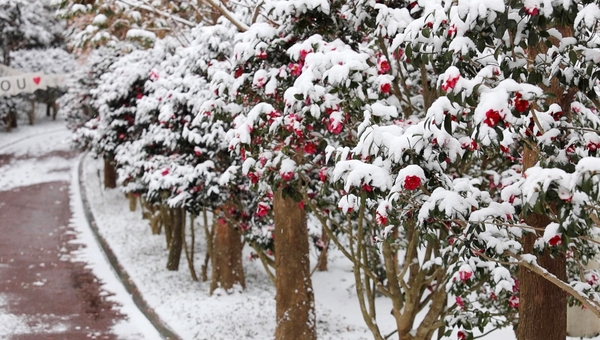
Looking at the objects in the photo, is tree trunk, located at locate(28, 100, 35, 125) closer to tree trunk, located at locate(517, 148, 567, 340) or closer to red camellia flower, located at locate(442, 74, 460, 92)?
tree trunk, located at locate(517, 148, 567, 340)

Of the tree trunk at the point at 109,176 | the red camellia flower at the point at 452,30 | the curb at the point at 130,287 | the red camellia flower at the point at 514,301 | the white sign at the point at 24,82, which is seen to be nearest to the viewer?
the red camellia flower at the point at 452,30

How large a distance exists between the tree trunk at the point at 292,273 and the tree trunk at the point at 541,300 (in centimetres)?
387

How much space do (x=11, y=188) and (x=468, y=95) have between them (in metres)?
25.0

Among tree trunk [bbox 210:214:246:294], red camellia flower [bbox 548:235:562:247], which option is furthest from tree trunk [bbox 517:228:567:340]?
tree trunk [bbox 210:214:246:294]

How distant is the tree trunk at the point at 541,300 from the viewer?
4.63m

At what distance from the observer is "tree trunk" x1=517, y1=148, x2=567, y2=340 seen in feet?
15.2

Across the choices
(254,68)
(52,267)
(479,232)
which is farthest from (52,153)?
(479,232)

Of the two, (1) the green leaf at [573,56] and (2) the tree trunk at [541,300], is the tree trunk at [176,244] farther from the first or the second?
(1) the green leaf at [573,56]

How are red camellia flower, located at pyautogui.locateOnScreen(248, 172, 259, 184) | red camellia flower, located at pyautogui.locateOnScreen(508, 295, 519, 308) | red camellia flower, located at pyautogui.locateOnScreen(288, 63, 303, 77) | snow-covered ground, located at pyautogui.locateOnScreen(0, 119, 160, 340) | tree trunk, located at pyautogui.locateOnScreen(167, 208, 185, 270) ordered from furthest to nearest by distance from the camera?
tree trunk, located at pyautogui.locateOnScreen(167, 208, 185, 270)
snow-covered ground, located at pyautogui.locateOnScreen(0, 119, 160, 340)
red camellia flower, located at pyautogui.locateOnScreen(508, 295, 519, 308)
red camellia flower, located at pyautogui.locateOnScreen(248, 172, 259, 184)
red camellia flower, located at pyautogui.locateOnScreen(288, 63, 303, 77)

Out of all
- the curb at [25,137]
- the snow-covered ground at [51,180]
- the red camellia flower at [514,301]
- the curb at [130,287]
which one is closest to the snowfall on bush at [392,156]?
the curb at [130,287]

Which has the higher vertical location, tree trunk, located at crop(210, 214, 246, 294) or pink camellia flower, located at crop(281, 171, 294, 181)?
pink camellia flower, located at crop(281, 171, 294, 181)

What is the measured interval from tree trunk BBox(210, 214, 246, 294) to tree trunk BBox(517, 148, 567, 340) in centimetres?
806

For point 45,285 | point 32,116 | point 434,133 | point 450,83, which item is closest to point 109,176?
point 45,285

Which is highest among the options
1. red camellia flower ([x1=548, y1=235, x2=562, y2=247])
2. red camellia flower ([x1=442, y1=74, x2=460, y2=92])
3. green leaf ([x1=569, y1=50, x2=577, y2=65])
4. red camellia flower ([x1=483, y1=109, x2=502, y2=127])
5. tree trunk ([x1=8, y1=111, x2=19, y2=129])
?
tree trunk ([x1=8, y1=111, x2=19, y2=129])
